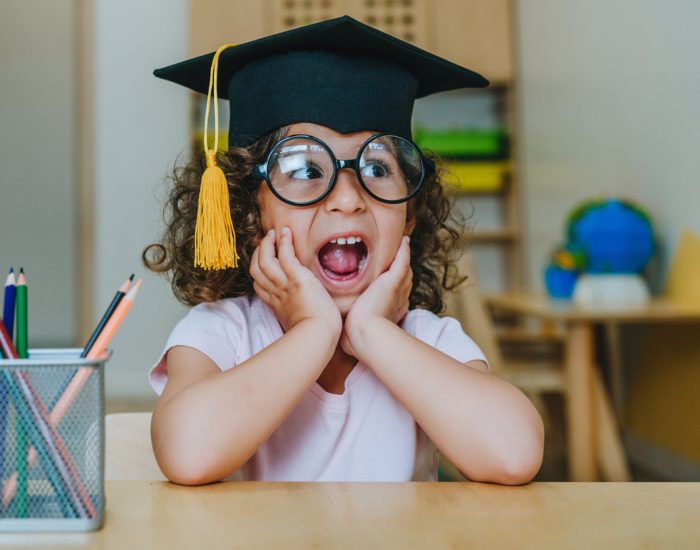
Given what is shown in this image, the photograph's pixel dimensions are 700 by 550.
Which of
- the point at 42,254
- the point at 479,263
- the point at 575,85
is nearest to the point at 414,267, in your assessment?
the point at 575,85

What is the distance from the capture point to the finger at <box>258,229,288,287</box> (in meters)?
0.95

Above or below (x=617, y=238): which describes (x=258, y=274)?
below

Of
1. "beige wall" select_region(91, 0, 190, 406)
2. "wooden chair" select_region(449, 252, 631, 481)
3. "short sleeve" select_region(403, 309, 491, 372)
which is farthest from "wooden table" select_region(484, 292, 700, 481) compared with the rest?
"beige wall" select_region(91, 0, 190, 406)

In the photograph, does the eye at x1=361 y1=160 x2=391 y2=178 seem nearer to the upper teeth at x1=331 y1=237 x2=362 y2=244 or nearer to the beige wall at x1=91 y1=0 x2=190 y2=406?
the upper teeth at x1=331 y1=237 x2=362 y2=244

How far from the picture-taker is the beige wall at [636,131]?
2379 millimetres

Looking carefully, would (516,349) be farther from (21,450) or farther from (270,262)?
(21,450)

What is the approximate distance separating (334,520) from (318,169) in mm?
501

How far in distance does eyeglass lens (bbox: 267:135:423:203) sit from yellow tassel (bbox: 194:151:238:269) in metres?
0.09

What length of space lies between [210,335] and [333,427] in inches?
8.1

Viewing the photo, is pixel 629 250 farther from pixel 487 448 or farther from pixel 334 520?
pixel 334 520

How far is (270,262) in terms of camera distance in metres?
0.97

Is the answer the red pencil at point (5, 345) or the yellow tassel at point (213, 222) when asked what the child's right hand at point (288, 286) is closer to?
the yellow tassel at point (213, 222)

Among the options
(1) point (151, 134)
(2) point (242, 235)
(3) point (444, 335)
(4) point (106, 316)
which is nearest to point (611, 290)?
(3) point (444, 335)

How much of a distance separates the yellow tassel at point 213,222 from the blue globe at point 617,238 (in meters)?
1.91
